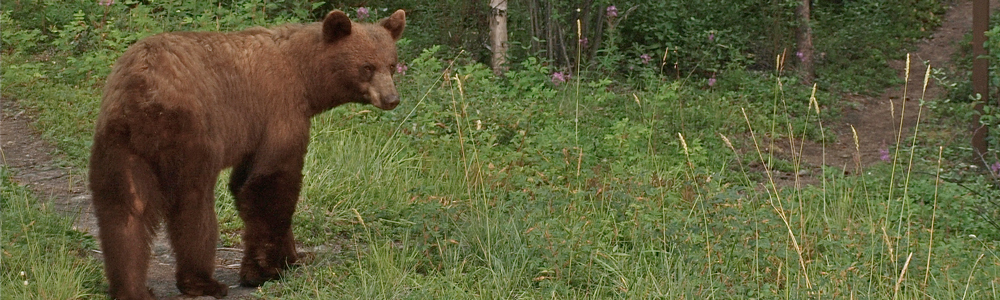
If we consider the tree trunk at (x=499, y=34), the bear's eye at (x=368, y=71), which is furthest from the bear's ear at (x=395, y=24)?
the tree trunk at (x=499, y=34)

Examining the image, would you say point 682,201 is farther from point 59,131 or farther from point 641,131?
point 59,131

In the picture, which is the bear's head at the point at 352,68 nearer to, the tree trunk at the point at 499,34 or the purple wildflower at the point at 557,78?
the purple wildflower at the point at 557,78

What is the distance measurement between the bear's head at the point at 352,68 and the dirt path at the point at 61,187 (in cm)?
109

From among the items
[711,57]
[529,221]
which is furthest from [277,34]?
[711,57]

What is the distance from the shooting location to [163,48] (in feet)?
15.8

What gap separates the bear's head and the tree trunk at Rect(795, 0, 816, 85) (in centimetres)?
714

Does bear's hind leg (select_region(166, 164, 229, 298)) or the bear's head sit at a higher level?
the bear's head

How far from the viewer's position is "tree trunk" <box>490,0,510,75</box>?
10.2m

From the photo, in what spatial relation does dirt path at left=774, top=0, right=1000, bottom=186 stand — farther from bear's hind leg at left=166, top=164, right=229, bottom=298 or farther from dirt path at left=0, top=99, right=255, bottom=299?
bear's hind leg at left=166, top=164, right=229, bottom=298

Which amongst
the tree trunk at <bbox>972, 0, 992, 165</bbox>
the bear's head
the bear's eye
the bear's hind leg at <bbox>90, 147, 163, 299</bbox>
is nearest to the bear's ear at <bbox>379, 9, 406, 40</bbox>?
the bear's head

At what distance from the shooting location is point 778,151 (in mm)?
9688

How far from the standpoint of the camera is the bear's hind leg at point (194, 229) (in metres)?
4.74

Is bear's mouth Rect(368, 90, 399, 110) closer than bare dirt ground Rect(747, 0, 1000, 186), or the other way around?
bear's mouth Rect(368, 90, 399, 110)

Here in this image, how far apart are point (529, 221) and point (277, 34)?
1651mm
